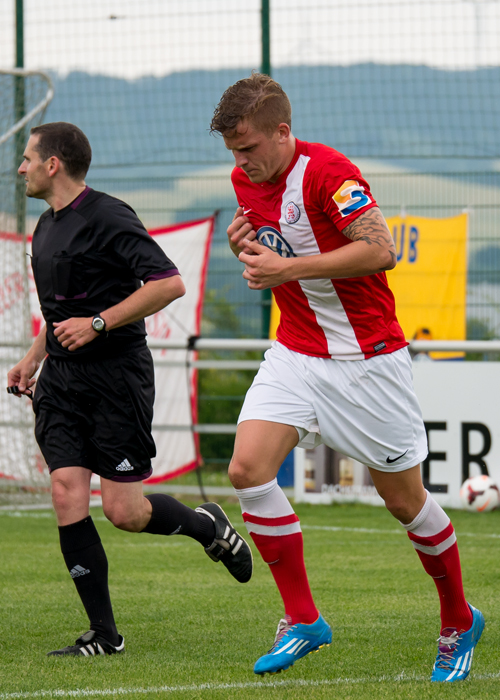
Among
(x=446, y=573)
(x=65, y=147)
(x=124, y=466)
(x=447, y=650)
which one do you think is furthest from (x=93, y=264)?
(x=447, y=650)

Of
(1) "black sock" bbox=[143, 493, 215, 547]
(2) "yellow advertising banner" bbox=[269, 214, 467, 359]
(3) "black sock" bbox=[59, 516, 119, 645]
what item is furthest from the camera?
(2) "yellow advertising banner" bbox=[269, 214, 467, 359]

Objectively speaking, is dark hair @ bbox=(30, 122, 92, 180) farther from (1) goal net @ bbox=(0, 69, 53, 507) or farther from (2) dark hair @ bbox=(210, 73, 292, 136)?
(1) goal net @ bbox=(0, 69, 53, 507)

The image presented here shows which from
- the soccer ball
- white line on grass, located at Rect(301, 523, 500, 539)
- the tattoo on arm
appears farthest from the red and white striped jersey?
the soccer ball

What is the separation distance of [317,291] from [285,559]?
0.97m

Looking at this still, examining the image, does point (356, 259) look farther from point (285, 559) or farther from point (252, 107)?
point (285, 559)

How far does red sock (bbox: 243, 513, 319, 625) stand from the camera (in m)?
3.68

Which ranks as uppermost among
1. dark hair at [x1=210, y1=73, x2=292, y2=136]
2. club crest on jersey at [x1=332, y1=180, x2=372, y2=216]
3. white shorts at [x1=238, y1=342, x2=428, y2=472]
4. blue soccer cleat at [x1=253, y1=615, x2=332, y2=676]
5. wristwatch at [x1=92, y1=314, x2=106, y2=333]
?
dark hair at [x1=210, y1=73, x2=292, y2=136]

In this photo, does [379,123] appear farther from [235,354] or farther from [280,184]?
[280,184]

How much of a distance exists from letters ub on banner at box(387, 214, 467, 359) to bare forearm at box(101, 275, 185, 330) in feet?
16.8

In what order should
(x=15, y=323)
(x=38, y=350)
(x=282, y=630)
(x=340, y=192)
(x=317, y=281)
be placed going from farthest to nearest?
(x=15, y=323), (x=38, y=350), (x=317, y=281), (x=282, y=630), (x=340, y=192)

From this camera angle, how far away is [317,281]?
3713 millimetres

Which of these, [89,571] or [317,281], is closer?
[317,281]

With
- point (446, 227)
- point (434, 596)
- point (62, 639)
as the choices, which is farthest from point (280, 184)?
point (446, 227)

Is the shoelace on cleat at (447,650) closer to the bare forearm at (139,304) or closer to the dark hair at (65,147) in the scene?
the bare forearm at (139,304)
